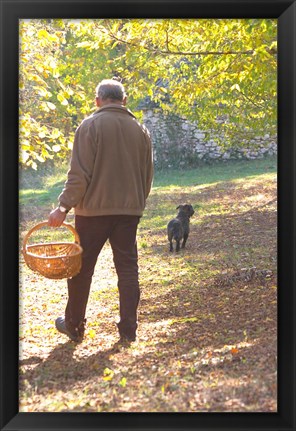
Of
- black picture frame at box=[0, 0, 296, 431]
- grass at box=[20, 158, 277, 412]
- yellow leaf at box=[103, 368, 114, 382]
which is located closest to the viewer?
black picture frame at box=[0, 0, 296, 431]

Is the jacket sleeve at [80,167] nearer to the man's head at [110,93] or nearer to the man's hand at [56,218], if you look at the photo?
the man's hand at [56,218]

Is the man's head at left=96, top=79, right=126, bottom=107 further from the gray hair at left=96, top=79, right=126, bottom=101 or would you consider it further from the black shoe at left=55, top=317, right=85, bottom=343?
the black shoe at left=55, top=317, right=85, bottom=343

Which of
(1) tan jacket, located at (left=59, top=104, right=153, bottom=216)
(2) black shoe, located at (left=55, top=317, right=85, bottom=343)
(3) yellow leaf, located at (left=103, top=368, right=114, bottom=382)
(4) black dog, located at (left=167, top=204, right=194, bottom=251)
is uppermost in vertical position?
(1) tan jacket, located at (left=59, top=104, right=153, bottom=216)

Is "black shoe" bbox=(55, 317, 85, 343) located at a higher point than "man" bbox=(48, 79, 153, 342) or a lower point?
lower

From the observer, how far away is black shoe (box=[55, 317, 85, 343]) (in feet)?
16.0

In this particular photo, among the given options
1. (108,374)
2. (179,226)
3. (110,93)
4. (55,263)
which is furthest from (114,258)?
(179,226)

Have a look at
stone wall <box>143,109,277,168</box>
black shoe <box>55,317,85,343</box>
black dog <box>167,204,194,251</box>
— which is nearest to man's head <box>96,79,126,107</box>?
black shoe <box>55,317,85,343</box>

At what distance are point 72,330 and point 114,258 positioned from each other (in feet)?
1.99

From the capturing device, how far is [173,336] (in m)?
5.32

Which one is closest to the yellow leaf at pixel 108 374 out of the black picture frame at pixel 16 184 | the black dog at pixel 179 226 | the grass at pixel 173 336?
the grass at pixel 173 336

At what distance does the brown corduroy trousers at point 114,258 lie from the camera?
4676 mm

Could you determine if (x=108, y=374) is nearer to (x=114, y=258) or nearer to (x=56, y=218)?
(x=114, y=258)

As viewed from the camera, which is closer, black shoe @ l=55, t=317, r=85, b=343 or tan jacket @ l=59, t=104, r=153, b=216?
tan jacket @ l=59, t=104, r=153, b=216
